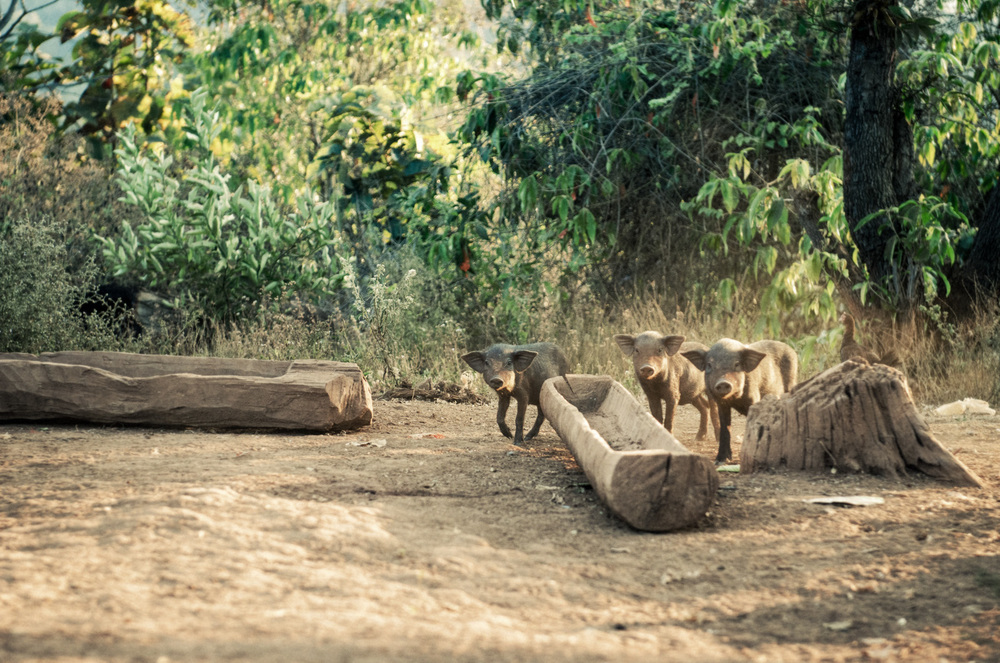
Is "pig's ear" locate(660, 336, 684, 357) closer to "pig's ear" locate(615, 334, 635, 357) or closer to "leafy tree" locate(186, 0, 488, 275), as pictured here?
"pig's ear" locate(615, 334, 635, 357)

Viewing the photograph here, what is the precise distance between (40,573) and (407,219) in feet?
27.8

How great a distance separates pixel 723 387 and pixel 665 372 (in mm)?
712

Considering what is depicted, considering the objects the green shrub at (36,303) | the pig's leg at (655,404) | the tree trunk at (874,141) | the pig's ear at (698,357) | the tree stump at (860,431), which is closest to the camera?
the tree stump at (860,431)

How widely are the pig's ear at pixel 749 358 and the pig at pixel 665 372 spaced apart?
18.9 inches

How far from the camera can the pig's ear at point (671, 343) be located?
5474 millimetres

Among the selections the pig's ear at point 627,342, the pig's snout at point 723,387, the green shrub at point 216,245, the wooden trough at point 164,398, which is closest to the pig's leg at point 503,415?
the pig's ear at point 627,342

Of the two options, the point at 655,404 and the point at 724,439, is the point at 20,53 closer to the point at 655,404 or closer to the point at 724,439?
the point at 655,404

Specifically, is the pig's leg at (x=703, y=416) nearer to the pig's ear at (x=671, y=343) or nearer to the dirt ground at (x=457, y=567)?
the pig's ear at (x=671, y=343)

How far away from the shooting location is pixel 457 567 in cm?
322

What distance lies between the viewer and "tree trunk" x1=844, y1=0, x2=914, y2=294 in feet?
24.3

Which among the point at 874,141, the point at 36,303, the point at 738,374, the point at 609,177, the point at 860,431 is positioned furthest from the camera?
the point at 609,177

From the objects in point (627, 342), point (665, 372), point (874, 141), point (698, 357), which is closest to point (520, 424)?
point (627, 342)

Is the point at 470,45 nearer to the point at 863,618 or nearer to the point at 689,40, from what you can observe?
the point at 689,40

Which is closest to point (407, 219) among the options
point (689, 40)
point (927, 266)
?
point (689, 40)
